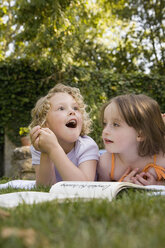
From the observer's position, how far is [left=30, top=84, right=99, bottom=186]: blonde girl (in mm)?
2818

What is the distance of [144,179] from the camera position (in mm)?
2910

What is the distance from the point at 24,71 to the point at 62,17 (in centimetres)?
204

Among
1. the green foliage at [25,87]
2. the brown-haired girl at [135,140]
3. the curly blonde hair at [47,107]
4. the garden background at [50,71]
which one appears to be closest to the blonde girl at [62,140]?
the curly blonde hair at [47,107]

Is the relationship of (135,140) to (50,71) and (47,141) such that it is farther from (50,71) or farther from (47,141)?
(50,71)

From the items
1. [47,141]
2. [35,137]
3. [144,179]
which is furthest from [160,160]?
[35,137]

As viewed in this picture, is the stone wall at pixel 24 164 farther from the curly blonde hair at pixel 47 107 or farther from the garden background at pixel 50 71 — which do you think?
the curly blonde hair at pixel 47 107

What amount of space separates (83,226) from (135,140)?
1967 mm

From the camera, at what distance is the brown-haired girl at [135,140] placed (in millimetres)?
2908

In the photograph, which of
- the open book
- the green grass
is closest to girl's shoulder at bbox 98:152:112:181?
the open book

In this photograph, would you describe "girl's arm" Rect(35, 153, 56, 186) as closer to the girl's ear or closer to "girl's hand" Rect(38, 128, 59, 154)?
"girl's hand" Rect(38, 128, 59, 154)

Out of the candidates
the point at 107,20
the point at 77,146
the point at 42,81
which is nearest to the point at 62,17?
the point at 42,81

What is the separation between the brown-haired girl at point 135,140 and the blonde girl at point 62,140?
271 mm

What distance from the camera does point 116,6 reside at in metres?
15.2

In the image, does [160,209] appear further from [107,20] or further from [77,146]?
[107,20]
